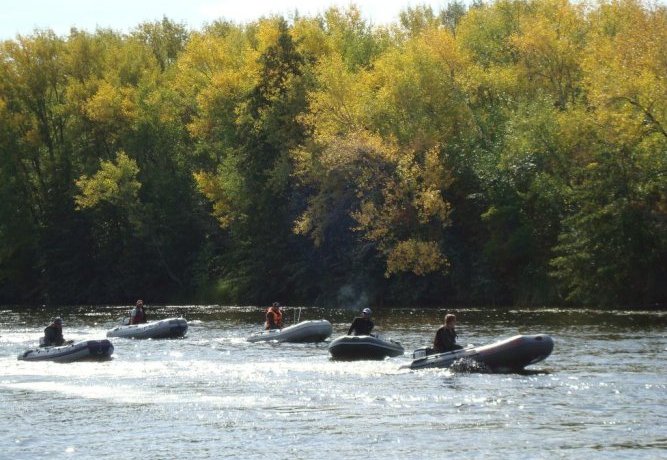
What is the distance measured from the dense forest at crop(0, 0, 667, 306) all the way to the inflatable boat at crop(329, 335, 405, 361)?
18322 mm

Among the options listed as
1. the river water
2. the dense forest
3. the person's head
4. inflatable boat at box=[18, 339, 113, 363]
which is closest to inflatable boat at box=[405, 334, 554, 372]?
the river water

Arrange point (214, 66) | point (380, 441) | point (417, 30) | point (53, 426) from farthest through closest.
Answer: point (417, 30) → point (214, 66) → point (53, 426) → point (380, 441)

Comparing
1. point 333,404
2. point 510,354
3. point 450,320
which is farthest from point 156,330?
point 333,404

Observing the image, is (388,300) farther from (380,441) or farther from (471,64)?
(380,441)

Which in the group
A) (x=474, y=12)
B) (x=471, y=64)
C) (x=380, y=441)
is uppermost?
(x=474, y=12)

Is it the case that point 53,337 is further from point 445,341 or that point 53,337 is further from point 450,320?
point 450,320

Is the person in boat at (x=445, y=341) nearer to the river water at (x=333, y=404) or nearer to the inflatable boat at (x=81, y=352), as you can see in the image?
the river water at (x=333, y=404)

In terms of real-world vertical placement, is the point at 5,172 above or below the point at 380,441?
above

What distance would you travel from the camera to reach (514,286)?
6047 centimetres

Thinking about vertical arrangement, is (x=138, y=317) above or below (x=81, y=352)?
above

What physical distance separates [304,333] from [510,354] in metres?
14.1

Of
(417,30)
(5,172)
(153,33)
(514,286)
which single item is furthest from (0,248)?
(514,286)

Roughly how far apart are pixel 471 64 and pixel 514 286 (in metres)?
14.6

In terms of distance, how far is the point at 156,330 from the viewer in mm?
49312
